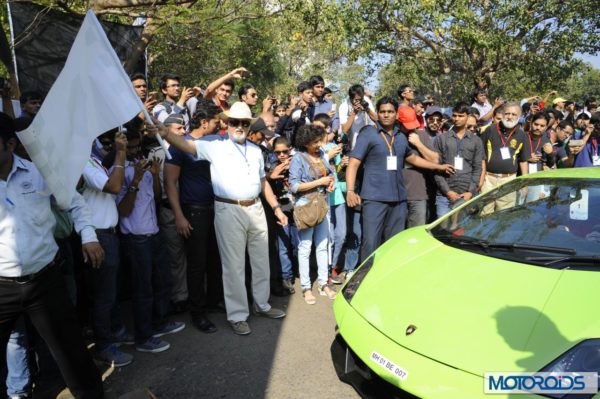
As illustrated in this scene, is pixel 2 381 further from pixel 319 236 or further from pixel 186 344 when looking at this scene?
pixel 319 236

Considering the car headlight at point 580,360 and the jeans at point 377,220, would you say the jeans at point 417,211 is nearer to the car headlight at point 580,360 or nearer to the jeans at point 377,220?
the jeans at point 377,220

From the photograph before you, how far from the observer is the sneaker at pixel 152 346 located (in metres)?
3.40

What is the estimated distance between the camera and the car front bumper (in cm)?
188

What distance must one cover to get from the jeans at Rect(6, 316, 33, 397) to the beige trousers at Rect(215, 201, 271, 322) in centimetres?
155

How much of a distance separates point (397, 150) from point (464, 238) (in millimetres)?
1934

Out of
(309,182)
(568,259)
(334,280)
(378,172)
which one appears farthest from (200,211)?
(568,259)

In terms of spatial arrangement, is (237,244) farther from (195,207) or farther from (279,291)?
Answer: (279,291)

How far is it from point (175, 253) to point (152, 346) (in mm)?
937

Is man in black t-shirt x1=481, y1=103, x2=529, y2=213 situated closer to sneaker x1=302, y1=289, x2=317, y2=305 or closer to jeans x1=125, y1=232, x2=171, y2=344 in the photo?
sneaker x1=302, y1=289, x2=317, y2=305

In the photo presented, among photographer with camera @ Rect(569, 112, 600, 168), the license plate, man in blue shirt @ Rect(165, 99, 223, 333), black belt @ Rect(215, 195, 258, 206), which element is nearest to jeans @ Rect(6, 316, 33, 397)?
man in blue shirt @ Rect(165, 99, 223, 333)

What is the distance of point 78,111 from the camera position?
2.35 m

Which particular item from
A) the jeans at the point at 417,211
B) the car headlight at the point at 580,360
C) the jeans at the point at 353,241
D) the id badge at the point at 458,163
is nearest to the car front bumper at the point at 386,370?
the car headlight at the point at 580,360

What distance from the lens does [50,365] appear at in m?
2.91

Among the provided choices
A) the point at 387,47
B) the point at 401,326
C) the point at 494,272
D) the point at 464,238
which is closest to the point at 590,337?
the point at 494,272
